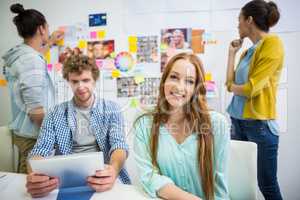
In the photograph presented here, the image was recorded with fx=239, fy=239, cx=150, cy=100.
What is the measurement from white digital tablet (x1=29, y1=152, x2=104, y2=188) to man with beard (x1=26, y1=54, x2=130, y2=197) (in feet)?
0.68

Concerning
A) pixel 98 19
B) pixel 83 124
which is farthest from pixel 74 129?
pixel 98 19

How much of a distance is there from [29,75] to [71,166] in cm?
48

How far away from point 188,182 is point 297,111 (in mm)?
600

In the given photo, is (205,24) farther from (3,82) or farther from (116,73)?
(3,82)

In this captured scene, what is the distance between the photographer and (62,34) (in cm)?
109

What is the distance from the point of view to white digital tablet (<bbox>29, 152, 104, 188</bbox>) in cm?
71

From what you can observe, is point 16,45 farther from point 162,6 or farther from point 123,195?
point 123,195

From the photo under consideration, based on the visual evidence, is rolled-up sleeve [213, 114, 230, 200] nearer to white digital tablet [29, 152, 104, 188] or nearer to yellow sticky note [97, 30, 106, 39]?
white digital tablet [29, 152, 104, 188]

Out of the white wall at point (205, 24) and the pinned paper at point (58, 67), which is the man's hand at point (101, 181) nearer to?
the white wall at point (205, 24)

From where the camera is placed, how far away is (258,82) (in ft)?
3.10

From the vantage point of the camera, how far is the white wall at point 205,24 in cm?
101

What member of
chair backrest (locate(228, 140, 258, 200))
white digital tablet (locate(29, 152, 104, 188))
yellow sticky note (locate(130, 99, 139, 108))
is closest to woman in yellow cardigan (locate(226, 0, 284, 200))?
chair backrest (locate(228, 140, 258, 200))

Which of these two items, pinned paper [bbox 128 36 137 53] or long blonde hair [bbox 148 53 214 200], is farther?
pinned paper [bbox 128 36 137 53]

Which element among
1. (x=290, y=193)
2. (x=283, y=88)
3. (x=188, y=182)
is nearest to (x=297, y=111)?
(x=283, y=88)
